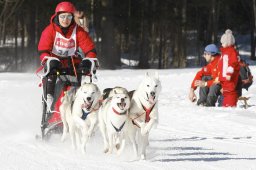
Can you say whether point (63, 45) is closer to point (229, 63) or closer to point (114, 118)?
point (114, 118)

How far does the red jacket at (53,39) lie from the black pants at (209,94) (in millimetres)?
4609

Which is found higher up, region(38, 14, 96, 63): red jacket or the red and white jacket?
region(38, 14, 96, 63): red jacket

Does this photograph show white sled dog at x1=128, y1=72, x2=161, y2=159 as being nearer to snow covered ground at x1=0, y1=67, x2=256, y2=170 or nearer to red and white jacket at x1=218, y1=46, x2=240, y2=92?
snow covered ground at x1=0, y1=67, x2=256, y2=170

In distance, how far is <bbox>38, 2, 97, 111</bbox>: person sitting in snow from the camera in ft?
25.6

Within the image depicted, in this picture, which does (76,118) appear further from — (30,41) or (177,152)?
(30,41)

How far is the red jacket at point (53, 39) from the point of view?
793 centimetres

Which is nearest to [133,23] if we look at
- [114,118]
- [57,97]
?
[57,97]

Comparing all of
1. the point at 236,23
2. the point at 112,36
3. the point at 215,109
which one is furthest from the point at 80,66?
the point at 236,23

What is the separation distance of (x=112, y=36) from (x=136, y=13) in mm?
4942

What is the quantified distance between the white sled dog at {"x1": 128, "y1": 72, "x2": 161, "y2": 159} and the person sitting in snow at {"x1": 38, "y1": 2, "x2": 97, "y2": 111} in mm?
1389

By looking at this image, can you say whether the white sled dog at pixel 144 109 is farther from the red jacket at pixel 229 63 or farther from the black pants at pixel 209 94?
the black pants at pixel 209 94

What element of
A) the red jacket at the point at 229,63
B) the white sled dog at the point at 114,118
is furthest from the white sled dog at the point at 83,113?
the red jacket at the point at 229,63

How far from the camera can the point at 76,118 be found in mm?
7016

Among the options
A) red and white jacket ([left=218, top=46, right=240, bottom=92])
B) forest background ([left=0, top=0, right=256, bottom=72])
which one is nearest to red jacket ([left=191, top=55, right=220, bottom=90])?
red and white jacket ([left=218, top=46, right=240, bottom=92])
